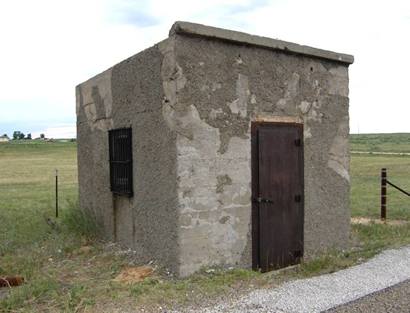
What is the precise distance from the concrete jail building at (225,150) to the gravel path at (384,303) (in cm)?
202

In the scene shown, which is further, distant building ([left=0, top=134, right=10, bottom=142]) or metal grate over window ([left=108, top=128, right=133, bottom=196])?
distant building ([left=0, top=134, right=10, bottom=142])

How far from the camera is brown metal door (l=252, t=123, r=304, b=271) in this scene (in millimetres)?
6910

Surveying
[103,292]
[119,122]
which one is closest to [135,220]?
[119,122]

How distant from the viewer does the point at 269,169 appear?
704 centimetres

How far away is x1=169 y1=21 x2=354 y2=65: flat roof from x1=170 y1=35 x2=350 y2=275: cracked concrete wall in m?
0.10

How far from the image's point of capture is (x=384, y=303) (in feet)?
16.3

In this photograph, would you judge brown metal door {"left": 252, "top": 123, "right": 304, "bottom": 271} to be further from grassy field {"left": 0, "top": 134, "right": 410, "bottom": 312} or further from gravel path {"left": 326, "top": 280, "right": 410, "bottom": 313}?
gravel path {"left": 326, "top": 280, "right": 410, "bottom": 313}

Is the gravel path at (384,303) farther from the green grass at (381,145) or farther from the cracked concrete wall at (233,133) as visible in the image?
the green grass at (381,145)

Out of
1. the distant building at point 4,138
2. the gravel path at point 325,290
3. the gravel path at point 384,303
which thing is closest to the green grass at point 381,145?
the distant building at point 4,138

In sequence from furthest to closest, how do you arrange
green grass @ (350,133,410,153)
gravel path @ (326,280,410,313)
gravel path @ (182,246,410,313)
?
green grass @ (350,133,410,153) → gravel path @ (182,246,410,313) → gravel path @ (326,280,410,313)

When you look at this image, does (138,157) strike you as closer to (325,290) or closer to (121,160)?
(121,160)

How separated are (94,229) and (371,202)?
9.29 m

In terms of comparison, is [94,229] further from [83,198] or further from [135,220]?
[135,220]

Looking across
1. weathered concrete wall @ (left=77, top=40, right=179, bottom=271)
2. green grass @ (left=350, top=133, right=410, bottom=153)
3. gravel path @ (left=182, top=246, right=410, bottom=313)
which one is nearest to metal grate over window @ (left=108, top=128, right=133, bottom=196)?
weathered concrete wall @ (left=77, top=40, right=179, bottom=271)
